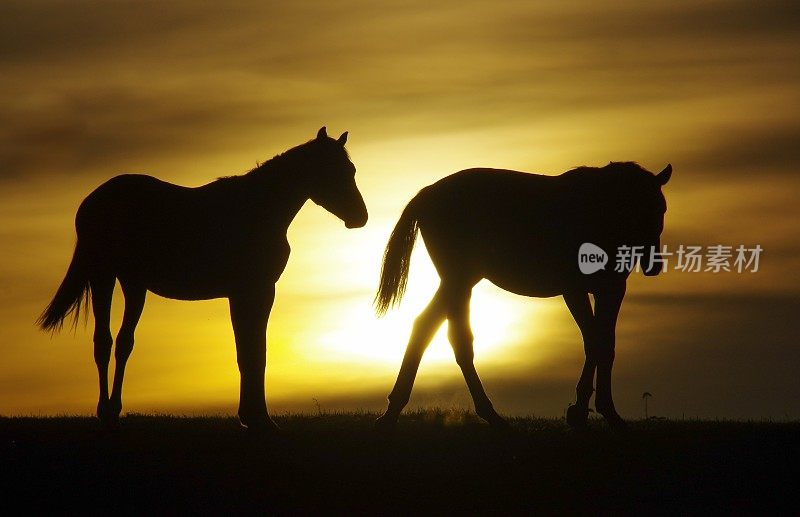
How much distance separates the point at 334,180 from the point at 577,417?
3912 mm

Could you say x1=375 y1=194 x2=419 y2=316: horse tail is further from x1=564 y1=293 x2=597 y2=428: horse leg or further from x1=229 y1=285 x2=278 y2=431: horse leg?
x1=564 y1=293 x2=597 y2=428: horse leg

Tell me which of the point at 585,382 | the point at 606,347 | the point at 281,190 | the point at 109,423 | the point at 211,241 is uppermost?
the point at 281,190

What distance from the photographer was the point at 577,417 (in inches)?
555

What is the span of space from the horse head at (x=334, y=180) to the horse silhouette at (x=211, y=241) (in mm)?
12

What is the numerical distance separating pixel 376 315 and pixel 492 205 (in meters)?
1.90

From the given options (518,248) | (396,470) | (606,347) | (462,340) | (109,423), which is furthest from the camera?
(518,248)

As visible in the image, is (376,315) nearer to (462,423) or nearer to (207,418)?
(462,423)

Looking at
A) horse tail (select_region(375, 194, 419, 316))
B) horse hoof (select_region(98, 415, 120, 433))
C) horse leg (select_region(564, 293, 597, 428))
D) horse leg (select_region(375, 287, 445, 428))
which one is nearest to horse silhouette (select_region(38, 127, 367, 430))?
horse hoof (select_region(98, 415, 120, 433))

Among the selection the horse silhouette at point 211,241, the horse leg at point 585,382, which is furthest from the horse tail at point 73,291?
the horse leg at point 585,382

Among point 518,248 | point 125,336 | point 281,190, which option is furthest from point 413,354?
point 125,336

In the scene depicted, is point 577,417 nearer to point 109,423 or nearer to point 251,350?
point 251,350

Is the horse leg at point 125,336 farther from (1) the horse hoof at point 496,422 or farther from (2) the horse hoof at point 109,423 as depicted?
(1) the horse hoof at point 496,422

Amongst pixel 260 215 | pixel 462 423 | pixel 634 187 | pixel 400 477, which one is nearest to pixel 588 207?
pixel 634 187

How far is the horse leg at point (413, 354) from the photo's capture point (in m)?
13.6
